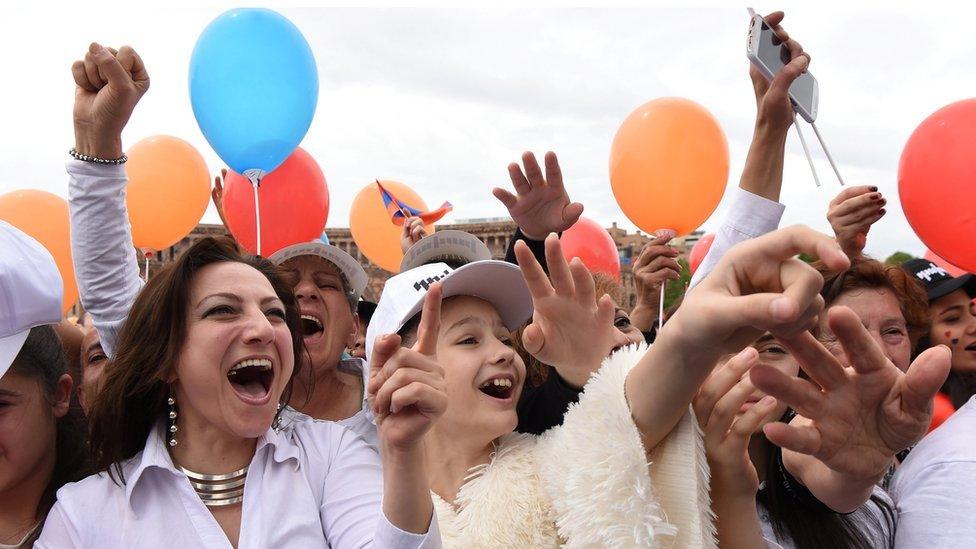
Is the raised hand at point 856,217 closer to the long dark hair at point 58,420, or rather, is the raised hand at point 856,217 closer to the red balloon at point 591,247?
the long dark hair at point 58,420

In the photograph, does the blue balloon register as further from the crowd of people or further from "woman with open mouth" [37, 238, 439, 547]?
"woman with open mouth" [37, 238, 439, 547]

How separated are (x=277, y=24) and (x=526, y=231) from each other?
7.89 ft

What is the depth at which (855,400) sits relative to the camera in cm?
137

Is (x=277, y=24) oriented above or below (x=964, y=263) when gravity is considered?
above

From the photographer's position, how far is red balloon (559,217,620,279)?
6004 millimetres

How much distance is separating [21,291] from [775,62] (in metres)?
2.26

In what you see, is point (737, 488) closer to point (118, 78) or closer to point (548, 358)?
point (548, 358)

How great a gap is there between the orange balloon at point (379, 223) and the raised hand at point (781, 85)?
394cm

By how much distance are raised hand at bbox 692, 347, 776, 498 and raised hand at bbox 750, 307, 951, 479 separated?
0.08 meters

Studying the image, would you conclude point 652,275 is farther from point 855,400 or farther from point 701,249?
point 701,249

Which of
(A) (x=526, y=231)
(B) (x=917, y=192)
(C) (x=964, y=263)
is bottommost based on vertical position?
(A) (x=526, y=231)

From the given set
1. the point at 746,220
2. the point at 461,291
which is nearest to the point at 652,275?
the point at 746,220

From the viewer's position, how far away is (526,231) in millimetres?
2535

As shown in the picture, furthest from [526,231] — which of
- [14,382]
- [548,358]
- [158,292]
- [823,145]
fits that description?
[14,382]
